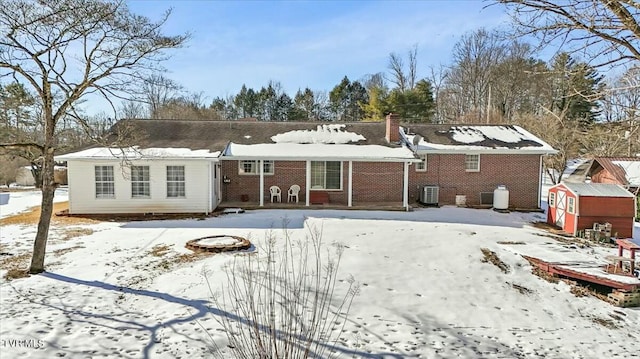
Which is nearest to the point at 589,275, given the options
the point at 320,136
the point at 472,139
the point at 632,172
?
the point at 472,139

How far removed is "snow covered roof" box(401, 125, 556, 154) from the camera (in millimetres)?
17000

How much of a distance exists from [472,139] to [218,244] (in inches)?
525

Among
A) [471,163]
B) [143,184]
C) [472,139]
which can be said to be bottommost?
[143,184]


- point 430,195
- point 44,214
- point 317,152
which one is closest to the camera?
point 44,214

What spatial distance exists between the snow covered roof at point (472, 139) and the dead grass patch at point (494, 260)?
24.9 feet

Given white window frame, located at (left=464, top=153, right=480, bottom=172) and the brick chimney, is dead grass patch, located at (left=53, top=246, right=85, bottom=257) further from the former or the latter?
white window frame, located at (left=464, top=153, right=480, bottom=172)

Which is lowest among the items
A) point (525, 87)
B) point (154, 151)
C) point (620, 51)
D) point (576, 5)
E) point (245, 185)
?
point (245, 185)

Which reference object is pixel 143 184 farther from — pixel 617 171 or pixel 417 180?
pixel 617 171

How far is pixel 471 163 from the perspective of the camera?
684 inches

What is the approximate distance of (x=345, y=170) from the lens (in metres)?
16.7

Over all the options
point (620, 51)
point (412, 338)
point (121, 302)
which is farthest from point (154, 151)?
point (620, 51)

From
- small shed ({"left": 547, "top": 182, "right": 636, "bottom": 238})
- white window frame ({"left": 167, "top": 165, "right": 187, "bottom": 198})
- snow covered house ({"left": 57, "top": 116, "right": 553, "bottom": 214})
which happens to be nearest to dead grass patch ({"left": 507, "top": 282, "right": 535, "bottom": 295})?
small shed ({"left": 547, "top": 182, "right": 636, "bottom": 238})

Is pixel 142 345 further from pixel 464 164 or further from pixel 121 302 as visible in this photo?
pixel 464 164

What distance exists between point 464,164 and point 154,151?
13260 mm
